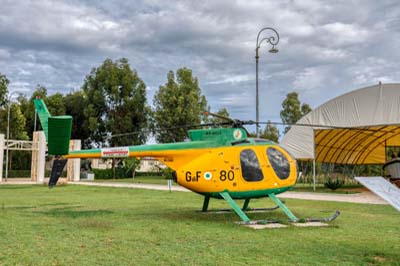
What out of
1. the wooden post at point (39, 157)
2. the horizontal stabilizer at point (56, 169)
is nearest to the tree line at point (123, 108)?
the wooden post at point (39, 157)

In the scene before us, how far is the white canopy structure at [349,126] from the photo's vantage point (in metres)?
19.9

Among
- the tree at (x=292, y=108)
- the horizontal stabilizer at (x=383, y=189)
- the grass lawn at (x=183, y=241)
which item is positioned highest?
the tree at (x=292, y=108)

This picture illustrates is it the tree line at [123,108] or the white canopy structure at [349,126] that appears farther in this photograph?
the tree line at [123,108]

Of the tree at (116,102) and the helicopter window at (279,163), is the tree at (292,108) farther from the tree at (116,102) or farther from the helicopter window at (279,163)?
the helicopter window at (279,163)

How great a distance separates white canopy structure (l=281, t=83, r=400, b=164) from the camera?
19.9m

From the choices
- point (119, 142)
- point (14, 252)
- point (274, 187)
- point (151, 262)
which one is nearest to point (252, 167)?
point (274, 187)

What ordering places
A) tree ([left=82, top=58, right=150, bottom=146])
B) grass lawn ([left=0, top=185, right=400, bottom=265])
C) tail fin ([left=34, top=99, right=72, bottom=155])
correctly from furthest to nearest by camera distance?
tree ([left=82, top=58, right=150, bottom=146]) → tail fin ([left=34, top=99, right=72, bottom=155]) → grass lawn ([left=0, top=185, right=400, bottom=265])

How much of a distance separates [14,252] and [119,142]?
43620 millimetres

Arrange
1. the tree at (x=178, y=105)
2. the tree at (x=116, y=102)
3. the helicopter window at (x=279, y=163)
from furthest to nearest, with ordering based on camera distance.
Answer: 1. the tree at (x=116, y=102)
2. the tree at (x=178, y=105)
3. the helicopter window at (x=279, y=163)

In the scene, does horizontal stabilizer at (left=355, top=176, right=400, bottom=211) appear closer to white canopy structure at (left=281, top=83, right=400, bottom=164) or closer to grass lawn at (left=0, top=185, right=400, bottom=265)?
grass lawn at (left=0, top=185, right=400, bottom=265)

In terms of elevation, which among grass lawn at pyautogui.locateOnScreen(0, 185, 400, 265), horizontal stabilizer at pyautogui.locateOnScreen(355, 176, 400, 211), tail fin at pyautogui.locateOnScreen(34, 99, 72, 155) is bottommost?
grass lawn at pyautogui.locateOnScreen(0, 185, 400, 265)

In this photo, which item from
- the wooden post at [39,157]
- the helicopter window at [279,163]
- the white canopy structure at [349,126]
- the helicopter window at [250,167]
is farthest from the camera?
the wooden post at [39,157]

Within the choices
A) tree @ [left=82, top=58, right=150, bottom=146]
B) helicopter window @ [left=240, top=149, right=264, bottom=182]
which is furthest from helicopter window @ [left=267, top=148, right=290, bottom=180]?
tree @ [left=82, top=58, right=150, bottom=146]

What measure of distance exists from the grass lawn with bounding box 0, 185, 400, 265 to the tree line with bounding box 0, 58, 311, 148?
33345 mm
